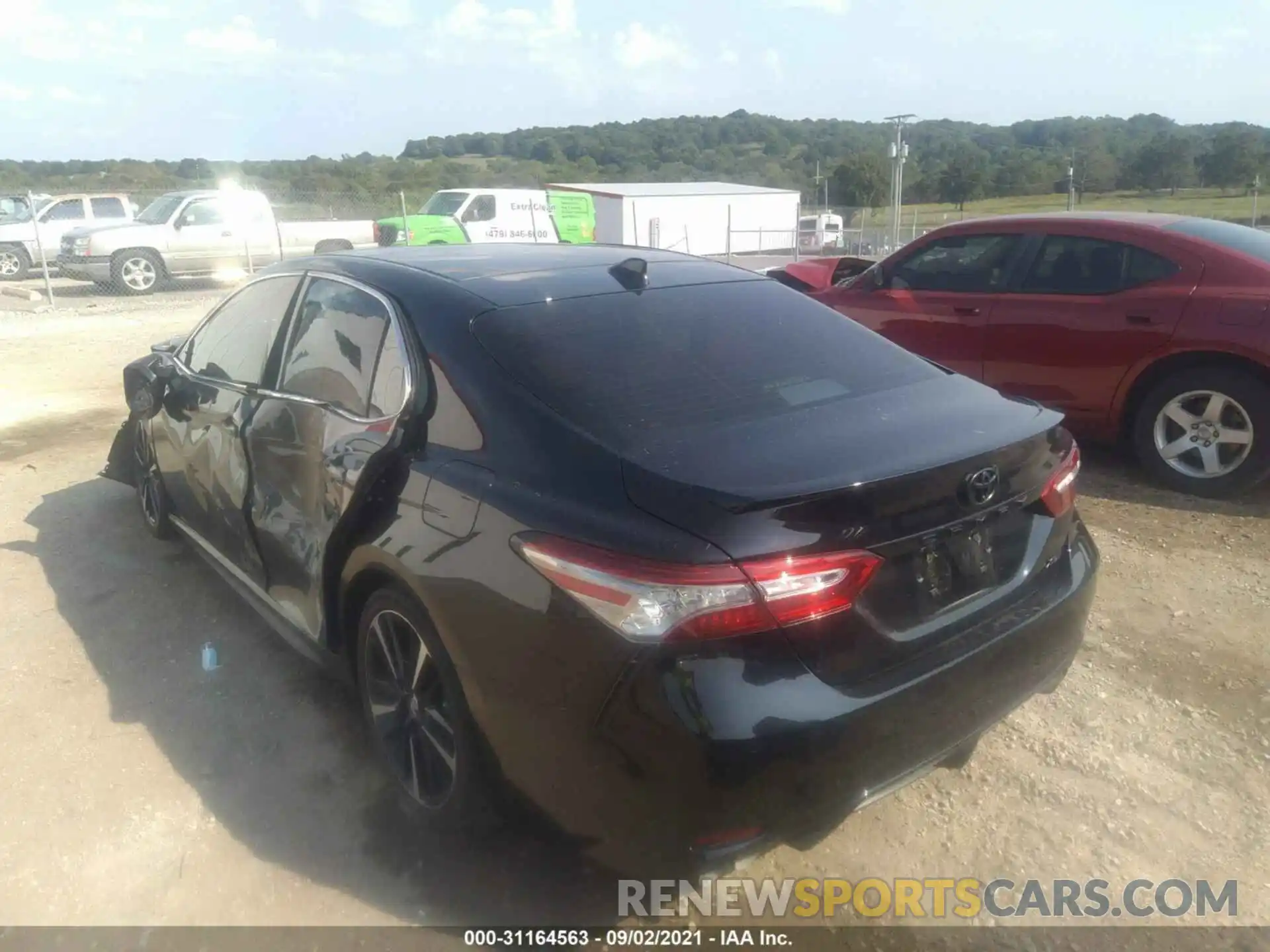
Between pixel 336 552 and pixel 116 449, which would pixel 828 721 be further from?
pixel 116 449

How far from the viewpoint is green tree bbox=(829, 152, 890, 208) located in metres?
44.7

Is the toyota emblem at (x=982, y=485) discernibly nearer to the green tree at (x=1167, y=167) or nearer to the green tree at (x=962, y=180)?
the green tree at (x=1167, y=167)

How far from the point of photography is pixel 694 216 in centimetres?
3331

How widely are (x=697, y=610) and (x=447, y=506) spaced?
32.2 inches

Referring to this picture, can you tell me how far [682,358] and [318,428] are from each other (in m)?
1.22

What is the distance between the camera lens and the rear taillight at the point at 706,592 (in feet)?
6.70

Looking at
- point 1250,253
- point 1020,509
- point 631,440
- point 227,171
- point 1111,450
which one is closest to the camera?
point 631,440

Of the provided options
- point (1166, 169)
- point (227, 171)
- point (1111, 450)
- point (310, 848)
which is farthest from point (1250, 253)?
point (227, 171)

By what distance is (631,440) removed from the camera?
238cm

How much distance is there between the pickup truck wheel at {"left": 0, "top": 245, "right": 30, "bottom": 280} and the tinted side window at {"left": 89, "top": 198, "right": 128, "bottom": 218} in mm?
2126

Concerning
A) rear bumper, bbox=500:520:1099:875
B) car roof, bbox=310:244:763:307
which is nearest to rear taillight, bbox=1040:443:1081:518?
rear bumper, bbox=500:520:1099:875

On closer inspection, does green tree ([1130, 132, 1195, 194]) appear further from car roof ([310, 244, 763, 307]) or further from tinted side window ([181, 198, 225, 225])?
car roof ([310, 244, 763, 307])

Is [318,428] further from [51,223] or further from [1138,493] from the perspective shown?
[51,223]

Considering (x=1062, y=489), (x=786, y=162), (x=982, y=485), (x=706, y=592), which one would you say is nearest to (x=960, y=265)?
(x=1062, y=489)
